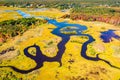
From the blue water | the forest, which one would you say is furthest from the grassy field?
the forest

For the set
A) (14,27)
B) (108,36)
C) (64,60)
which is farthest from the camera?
(14,27)

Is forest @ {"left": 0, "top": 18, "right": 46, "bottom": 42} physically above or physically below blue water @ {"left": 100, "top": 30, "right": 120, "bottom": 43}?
above

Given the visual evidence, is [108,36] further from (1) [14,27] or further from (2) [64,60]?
(1) [14,27]

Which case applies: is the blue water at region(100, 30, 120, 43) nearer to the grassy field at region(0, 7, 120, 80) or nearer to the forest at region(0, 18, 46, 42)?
the grassy field at region(0, 7, 120, 80)

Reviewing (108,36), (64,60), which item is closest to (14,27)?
(64,60)

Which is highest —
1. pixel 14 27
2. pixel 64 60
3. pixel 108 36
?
pixel 14 27

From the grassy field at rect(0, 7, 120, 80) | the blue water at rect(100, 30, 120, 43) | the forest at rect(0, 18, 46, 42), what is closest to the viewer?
the grassy field at rect(0, 7, 120, 80)

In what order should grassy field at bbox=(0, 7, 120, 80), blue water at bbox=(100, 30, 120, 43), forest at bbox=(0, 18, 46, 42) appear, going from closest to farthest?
grassy field at bbox=(0, 7, 120, 80), blue water at bbox=(100, 30, 120, 43), forest at bbox=(0, 18, 46, 42)

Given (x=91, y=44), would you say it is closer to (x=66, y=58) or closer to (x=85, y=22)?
(x=66, y=58)

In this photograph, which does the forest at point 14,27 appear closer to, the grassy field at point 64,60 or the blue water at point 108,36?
the grassy field at point 64,60

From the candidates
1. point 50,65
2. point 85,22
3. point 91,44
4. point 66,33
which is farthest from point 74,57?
point 85,22

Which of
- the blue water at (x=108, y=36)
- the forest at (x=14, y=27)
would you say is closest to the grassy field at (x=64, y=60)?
the blue water at (x=108, y=36)
